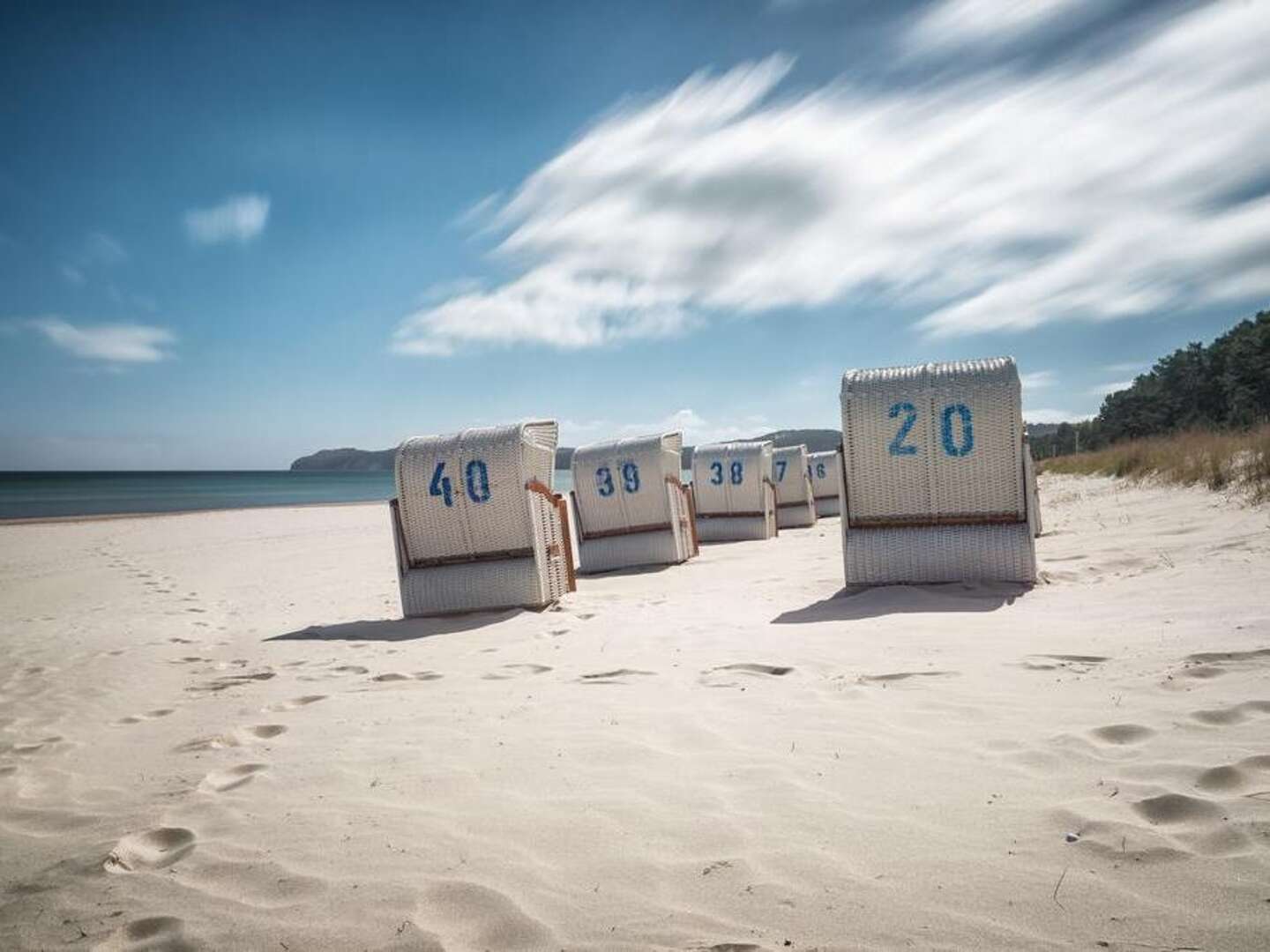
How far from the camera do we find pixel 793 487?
18.3m

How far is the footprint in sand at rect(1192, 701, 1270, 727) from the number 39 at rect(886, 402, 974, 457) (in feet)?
13.5

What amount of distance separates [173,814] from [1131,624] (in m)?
4.87

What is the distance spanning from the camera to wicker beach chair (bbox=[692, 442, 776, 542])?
14930 mm

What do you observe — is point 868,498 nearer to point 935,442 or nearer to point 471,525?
point 935,442

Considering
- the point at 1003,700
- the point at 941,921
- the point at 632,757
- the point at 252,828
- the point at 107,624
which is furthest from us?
the point at 107,624

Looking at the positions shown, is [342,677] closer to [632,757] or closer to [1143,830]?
[632,757]

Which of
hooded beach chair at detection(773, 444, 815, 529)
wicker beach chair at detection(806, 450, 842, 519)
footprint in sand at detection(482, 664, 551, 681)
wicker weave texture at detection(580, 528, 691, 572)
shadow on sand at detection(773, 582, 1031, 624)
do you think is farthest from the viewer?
wicker beach chair at detection(806, 450, 842, 519)

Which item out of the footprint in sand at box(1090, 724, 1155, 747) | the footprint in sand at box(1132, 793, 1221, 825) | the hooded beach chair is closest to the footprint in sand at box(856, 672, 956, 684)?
the footprint in sand at box(1090, 724, 1155, 747)

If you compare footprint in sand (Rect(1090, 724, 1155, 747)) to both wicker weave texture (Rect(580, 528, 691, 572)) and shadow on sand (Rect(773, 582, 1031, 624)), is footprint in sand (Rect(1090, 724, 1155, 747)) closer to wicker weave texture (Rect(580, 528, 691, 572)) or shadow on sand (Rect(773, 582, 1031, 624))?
shadow on sand (Rect(773, 582, 1031, 624))

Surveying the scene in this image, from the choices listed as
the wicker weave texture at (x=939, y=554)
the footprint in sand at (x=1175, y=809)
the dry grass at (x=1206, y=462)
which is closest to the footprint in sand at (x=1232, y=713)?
the footprint in sand at (x=1175, y=809)

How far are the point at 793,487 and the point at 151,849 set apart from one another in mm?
16869

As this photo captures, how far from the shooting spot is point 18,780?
3.27 m

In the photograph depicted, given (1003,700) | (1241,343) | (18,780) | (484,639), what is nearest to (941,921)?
(1003,700)

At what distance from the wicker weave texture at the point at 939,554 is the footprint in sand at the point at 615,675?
321cm
